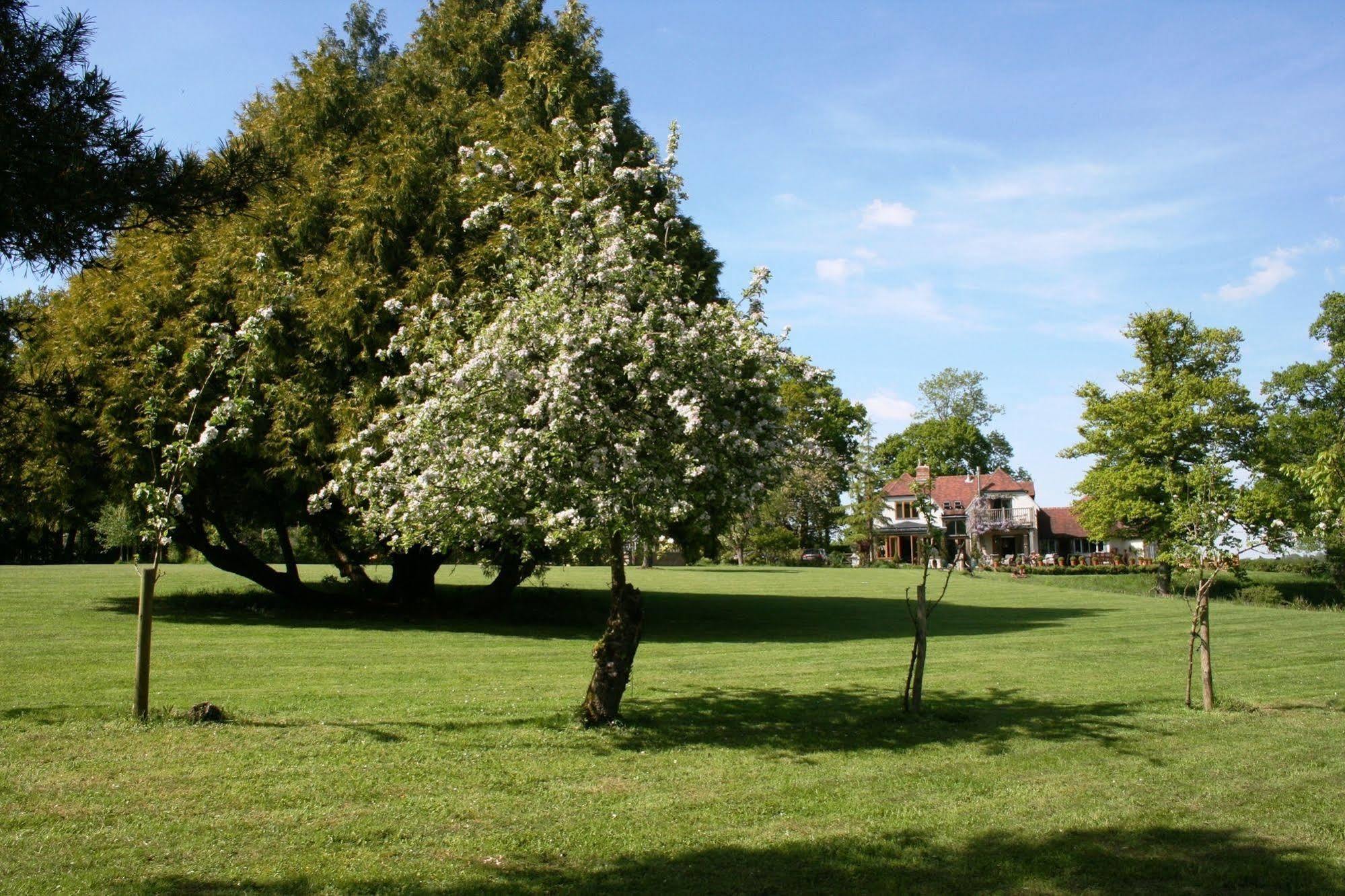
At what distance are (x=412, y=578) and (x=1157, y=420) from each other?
31554 millimetres

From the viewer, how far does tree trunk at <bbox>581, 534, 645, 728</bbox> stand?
9.80m

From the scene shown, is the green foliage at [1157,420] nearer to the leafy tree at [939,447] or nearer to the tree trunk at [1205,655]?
the tree trunk at [1205,655]

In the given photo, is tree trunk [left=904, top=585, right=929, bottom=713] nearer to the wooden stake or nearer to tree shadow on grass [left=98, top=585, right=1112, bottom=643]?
the wooden stake

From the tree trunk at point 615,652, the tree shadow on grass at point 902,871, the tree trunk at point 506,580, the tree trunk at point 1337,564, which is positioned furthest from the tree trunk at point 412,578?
the tree trunk at point 1337,564

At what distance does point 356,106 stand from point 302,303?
6.26m

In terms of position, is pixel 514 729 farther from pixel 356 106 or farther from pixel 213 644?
pixel 356 106

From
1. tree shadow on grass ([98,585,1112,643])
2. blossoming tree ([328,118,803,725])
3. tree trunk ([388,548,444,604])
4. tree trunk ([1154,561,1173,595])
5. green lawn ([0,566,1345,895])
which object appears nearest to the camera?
green lawn ([0,566,1345,895])

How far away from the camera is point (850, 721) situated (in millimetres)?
10844

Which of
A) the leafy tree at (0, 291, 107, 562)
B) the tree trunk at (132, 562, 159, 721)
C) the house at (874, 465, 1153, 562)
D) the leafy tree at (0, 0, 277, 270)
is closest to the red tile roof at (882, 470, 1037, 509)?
the house at (874, 465, 1153, 562)

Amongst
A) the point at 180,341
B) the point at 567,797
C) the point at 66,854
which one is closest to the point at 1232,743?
the point at 567,797

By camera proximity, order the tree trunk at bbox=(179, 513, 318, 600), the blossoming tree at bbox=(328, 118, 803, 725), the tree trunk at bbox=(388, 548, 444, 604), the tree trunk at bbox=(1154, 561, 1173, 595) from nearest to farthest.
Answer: the blossoming tree at bbox=(328, 118, 803, 725)
the tree trunk at bbox=(179, 513, 318, 600)
the tree trunk at bbox=(388, 548, 444, 604)
the tree trunk at bbox=(1154, 561, 1173, 595)

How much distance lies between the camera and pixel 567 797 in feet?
24.8

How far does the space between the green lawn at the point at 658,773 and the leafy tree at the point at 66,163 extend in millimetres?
3648

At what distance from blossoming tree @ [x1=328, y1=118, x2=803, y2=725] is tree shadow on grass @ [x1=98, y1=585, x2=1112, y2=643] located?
31.6 feet
